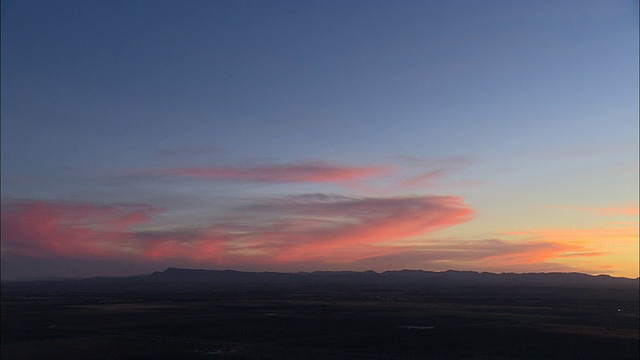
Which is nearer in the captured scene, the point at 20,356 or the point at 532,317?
the point at 20,356

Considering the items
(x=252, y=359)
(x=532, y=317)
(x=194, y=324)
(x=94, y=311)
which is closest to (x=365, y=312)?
(x=532, y=317)

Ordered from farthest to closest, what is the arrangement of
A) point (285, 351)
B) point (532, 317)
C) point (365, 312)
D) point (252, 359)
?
1. point (365, 312)
2. point (532, 317)
3. point (285, 351)
4. point (252, 359)

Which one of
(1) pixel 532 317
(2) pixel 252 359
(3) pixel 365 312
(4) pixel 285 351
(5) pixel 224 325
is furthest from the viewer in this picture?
(3) pixel 365 312

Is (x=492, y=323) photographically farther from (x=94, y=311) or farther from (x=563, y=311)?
(x=94, y=311)

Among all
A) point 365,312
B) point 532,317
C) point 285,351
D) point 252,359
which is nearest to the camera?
point 252,359

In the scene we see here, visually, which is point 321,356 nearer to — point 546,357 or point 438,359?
point 438,359

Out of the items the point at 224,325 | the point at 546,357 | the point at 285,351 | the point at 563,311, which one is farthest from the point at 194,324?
the point at 563,311

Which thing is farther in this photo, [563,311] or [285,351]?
[563,311]
